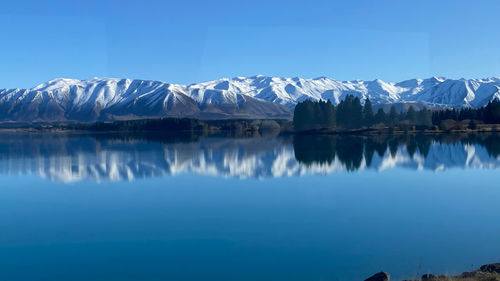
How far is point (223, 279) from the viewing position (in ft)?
48.1

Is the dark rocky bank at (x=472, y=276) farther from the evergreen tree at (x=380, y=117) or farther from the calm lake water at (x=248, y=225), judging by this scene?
the evergreen tree at (x=380, y=117)

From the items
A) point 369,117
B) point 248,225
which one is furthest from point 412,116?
point 248,225

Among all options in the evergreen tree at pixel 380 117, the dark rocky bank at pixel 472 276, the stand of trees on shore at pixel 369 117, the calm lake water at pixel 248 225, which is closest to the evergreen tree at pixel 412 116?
the stand of trees on shore at pixel 369 117

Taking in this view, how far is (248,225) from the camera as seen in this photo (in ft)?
69.7

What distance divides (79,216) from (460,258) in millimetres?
19297

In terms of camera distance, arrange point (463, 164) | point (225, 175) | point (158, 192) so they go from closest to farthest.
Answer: point (158, 192) → point (225, 175) → point (463, 164)

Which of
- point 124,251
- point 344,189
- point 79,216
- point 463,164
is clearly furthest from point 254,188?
point 463,164

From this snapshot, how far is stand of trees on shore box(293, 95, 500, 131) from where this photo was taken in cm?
12562

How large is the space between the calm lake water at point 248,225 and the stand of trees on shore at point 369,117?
88.1m

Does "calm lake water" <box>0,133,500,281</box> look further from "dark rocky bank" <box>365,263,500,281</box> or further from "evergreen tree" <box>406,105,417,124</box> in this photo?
"evergreen tree" <box>406,105,417,124</box>

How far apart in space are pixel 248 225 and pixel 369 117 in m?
115

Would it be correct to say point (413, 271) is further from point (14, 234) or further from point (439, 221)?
point (14, 234)

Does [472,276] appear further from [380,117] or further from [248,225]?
[380,117]

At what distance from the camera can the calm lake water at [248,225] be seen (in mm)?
15695
